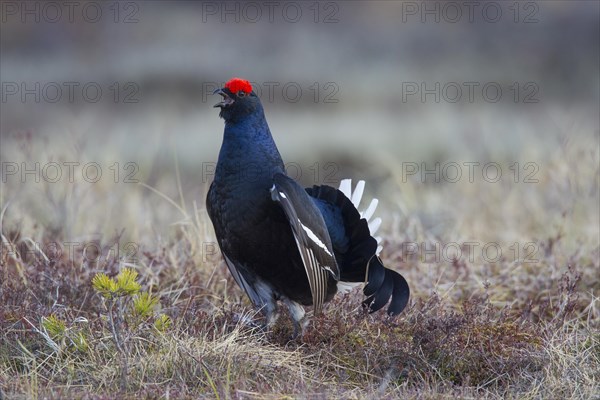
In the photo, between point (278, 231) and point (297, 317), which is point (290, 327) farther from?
point (278, 231)

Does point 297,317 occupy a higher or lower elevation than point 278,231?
lower

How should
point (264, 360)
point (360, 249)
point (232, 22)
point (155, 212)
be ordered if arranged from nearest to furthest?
1. point (264, 360)
2. point (360, 249)
3. point (155, 212)
4. point (232, 22)

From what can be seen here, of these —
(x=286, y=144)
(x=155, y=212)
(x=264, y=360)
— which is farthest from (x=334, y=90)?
(x=264, y=360)

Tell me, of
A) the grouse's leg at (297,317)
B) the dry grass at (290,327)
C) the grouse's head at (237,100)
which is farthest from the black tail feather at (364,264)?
the grouse's head at (237,100)

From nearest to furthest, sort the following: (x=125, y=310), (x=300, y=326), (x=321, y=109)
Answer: (x=125, y=310), (x=300, y=326), (x=321, y=109)

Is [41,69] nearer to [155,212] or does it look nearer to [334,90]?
[334,90]

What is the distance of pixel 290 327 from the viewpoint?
4336mm

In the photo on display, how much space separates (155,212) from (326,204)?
2407mm

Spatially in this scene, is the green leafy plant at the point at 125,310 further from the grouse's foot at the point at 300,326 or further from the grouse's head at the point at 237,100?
the grouse's head at the point at 237,100

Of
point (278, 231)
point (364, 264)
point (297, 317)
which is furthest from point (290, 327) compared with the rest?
point (278, 231)

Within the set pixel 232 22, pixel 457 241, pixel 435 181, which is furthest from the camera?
pixel 232 22

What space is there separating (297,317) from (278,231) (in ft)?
1.52

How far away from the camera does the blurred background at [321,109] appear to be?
616cm

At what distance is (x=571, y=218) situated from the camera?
5824mm
